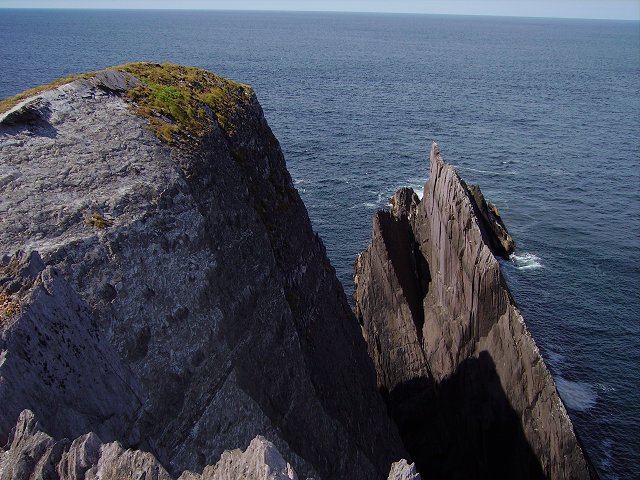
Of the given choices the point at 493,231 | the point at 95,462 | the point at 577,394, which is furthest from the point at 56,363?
the point at 493,231

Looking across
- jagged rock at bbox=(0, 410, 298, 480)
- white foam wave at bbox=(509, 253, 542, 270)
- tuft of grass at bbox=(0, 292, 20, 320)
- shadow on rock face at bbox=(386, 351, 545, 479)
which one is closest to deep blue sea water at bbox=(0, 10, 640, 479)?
white foam wave at bbox=(509, 253, 542, 270)

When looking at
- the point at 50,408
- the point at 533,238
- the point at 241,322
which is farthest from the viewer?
the point at 533,238

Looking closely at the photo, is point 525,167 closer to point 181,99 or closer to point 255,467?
point 181,99

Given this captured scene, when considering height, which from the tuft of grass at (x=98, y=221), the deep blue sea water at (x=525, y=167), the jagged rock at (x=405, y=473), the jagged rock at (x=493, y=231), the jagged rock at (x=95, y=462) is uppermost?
the tuft of grass at (x=98, y=221)

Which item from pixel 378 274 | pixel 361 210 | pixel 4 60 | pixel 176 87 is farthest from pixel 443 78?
pixel 176 87

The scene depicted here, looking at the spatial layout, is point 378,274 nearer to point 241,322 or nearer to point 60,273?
point 241,322

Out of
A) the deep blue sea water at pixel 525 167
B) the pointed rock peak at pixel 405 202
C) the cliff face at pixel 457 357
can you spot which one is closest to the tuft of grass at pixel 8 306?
the cliff face at pixel 457 357

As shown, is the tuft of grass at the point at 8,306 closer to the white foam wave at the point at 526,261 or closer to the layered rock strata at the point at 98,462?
the layered rock strata at the point at 98,462

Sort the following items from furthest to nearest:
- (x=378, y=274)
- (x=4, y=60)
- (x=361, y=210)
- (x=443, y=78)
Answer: (x=443, y=78) → (x=4, y=60) → (x=361, y=210) → (x=378, y=274)
